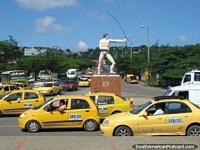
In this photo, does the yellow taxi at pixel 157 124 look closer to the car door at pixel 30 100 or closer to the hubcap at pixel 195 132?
the hubcap at pixel 195 132

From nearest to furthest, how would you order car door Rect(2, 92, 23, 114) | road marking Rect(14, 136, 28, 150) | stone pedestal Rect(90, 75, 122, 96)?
1. road marking Rect(14, 136, 28, 150)
2. car door Rect(2, 92, 23, 114)
3. stone pedestal Rect(90, 75, 122, 96)

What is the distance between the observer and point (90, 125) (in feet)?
47.9

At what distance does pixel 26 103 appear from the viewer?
67.6 ft

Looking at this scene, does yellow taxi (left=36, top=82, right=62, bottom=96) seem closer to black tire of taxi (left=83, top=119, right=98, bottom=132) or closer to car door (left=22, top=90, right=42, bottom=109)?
car door (left=22, top=90, right=42, bottom=109)

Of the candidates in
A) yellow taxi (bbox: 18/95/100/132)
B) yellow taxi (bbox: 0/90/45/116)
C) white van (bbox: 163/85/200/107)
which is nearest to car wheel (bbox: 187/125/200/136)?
yellow taxi (bbox: 18/95/100/132)

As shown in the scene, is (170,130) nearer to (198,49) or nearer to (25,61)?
(198,49)

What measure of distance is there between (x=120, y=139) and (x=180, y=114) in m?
2.87

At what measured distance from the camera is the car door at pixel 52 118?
14.4 m

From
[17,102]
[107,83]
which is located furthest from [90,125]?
[107,83]

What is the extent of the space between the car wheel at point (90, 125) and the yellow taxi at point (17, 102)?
6653mm

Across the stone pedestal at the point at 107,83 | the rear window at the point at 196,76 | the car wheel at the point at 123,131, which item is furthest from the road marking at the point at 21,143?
the rear window at the point at 196,76

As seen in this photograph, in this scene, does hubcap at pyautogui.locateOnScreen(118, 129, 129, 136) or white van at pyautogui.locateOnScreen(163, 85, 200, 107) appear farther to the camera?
white van at pyautogui.locateOnScreen(163, 85, 200, 107)

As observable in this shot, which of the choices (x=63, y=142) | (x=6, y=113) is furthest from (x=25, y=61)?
(x=63, y=142)

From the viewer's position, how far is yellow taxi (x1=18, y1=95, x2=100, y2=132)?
1440 cm
